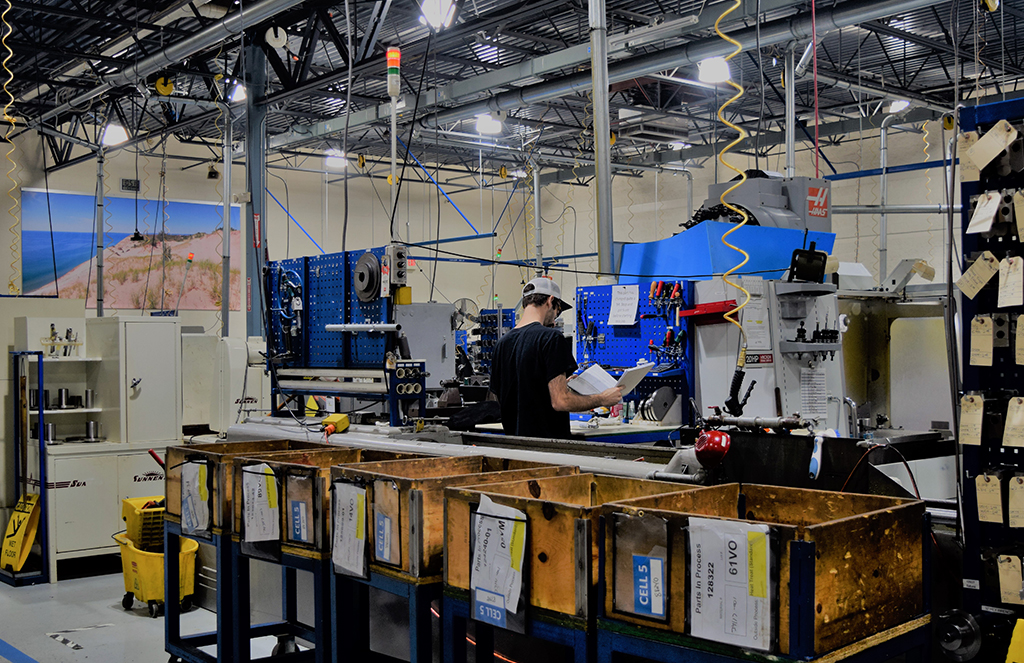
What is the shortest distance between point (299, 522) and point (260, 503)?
19 centimetres

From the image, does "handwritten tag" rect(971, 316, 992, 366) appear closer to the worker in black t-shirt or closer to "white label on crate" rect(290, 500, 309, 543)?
the worker in black t-shirt

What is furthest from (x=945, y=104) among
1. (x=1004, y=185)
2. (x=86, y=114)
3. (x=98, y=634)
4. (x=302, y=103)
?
(x=86, y=114)

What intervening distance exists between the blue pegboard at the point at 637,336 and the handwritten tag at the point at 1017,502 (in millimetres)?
2995

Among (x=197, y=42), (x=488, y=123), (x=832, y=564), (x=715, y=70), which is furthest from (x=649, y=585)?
(x=488, y=123)

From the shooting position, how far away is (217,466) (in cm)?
300

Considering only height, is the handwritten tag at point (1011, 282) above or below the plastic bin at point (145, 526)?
above

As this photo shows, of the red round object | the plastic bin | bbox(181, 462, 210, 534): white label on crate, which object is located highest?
the red round object

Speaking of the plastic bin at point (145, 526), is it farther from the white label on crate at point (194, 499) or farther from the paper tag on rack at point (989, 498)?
the paper tag on rack at point (989, 498)

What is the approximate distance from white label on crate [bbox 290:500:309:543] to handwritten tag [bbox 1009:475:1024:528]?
1803mm

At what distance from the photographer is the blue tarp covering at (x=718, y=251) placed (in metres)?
4.95

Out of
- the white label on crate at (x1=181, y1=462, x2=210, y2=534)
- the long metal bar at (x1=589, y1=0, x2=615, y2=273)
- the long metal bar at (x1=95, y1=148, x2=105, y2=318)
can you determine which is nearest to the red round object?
the white label on crate at (x1=181, y1=462, x2=210, y2=534)

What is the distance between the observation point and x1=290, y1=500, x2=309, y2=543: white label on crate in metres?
2.62

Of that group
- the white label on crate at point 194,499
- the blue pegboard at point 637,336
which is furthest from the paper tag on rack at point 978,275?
the blue pegboard at point 637,336

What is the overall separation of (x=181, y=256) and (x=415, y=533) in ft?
39.1
